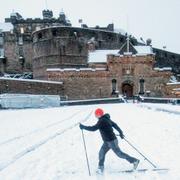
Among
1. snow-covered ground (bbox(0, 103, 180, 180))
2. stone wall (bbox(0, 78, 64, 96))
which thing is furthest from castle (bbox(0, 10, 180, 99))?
snow-covered ground (bbox(0, 103, 180, 180))

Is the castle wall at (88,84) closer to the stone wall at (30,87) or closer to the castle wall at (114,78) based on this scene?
the castle wall at (114,78)

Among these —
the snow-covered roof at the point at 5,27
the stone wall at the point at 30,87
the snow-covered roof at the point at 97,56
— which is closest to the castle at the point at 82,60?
the snow-covered roof at the point at 97,56

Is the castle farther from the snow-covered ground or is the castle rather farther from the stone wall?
the snow-covered ground

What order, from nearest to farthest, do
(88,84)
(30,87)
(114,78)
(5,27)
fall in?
A: (30,87) → (88,84) → (114,78) → (5,27)

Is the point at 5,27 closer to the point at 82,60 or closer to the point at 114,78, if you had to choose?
the point at 82,60

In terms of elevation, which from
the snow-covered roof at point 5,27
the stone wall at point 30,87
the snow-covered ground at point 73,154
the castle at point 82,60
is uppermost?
the snow-covered roof at point 5,27

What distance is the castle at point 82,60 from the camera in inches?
1965

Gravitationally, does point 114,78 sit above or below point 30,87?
above

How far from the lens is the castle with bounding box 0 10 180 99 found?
4991 centimetres

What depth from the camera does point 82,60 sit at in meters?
63.9

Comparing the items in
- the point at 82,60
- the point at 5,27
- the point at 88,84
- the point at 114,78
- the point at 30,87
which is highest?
the point at 5,27

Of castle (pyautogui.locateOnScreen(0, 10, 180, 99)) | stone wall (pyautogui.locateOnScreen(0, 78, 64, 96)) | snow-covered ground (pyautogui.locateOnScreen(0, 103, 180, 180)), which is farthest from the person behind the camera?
castle (pyautogui.locateOnScreen(0, 10, 180, 99))

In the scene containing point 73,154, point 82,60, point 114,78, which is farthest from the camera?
point 82,60

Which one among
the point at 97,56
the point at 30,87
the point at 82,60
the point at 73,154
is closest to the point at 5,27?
the point at 82,60
